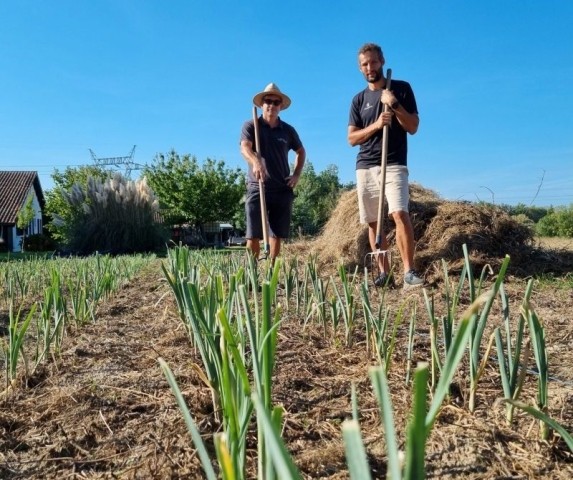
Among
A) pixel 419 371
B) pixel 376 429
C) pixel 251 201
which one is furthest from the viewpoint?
pixel 251 201

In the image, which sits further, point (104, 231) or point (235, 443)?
point (104, 231)

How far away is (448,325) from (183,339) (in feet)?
3.75

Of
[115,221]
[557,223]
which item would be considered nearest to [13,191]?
[115,221]

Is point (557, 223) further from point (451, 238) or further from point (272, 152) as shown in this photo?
point (272, 152)

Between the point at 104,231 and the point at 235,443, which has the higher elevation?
the point at 104,231

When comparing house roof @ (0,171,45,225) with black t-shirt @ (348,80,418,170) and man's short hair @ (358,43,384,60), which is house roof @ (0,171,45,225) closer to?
black t-shirt @ (348,80,418,170)

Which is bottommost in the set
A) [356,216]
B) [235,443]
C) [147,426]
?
[147,426]

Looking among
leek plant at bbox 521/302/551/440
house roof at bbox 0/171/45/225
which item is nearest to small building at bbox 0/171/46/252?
house roof at bbox 0/171/45/225

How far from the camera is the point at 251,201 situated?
3895 millimetres

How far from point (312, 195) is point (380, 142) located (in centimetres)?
3798

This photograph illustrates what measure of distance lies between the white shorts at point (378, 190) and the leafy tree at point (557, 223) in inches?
731

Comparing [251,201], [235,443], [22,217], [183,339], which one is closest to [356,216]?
[251,201]

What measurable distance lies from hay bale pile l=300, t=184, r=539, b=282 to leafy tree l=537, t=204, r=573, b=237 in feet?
55.7

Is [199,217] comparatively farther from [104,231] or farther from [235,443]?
[235,443]
